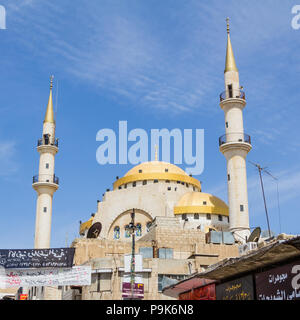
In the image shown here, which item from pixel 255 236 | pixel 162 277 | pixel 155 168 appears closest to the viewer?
pixel 162 277

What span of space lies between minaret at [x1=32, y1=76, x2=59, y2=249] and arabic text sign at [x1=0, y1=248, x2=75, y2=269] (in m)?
13.3

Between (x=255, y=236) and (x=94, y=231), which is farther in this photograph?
(x=94, y=231)

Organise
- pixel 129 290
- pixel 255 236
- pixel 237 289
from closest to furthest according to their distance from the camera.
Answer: pixel 237 289, pixel 129 290, pixel 255 236

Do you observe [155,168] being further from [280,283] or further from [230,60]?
[280,283]

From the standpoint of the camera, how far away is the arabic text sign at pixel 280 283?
11.9 metres

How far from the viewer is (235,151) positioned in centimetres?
3738

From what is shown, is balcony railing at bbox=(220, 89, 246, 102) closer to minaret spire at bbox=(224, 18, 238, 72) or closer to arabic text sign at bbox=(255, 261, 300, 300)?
minaret spire at bbox=(224, 18, 238, 72)

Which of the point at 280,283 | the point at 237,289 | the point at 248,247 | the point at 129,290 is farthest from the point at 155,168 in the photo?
the point at 280,283

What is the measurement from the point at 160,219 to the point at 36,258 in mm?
9977

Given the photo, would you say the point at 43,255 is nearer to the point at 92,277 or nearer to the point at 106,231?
the point at 92,277

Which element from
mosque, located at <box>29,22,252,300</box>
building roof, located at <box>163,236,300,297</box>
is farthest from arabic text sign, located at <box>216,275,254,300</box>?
mosque, located at <box>29,22,252,300</box>

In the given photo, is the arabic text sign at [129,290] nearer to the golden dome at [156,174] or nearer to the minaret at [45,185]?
the minaret at [45,185]

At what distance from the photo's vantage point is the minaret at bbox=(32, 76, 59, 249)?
137 ft

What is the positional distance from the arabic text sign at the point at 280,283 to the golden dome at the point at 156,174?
3579 cm
